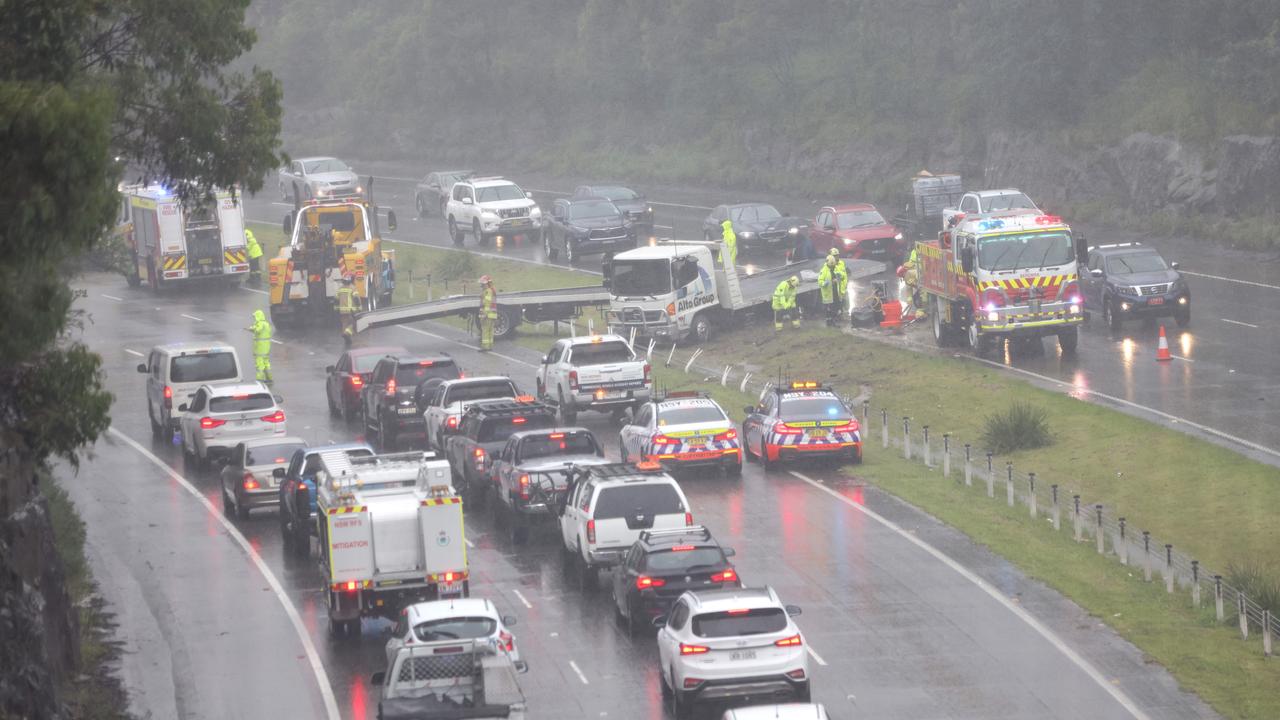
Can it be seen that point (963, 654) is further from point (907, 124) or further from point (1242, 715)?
point (907, 124)

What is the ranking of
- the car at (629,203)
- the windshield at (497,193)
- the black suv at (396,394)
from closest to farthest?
the black suv at (396,394)
the car at (629,203)
the windshield at (497,193)

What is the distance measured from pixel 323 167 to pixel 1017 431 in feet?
161

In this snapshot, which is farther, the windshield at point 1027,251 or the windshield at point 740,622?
the windshield at point 1027,251

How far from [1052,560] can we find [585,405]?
43.9 ft

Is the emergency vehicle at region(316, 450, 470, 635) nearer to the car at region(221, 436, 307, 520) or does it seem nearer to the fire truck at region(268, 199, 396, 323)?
the car at region(221, 436, 307, 520)

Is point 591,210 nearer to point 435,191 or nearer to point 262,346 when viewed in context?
point 435,191

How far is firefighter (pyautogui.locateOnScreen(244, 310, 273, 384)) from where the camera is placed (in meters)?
42.9

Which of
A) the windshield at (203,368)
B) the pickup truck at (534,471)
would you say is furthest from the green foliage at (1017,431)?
the windshield at (203,368)

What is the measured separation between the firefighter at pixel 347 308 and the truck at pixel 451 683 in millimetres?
31251

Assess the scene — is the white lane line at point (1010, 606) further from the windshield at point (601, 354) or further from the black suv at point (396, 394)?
the black suv at point (396, 394)

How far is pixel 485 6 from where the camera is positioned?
331 feet

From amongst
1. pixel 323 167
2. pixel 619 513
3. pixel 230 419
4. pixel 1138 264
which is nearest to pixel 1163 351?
pixel 1138 264

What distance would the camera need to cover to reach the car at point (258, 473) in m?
30.8

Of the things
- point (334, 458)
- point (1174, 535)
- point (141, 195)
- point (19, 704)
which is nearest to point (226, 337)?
point (141, 195)
